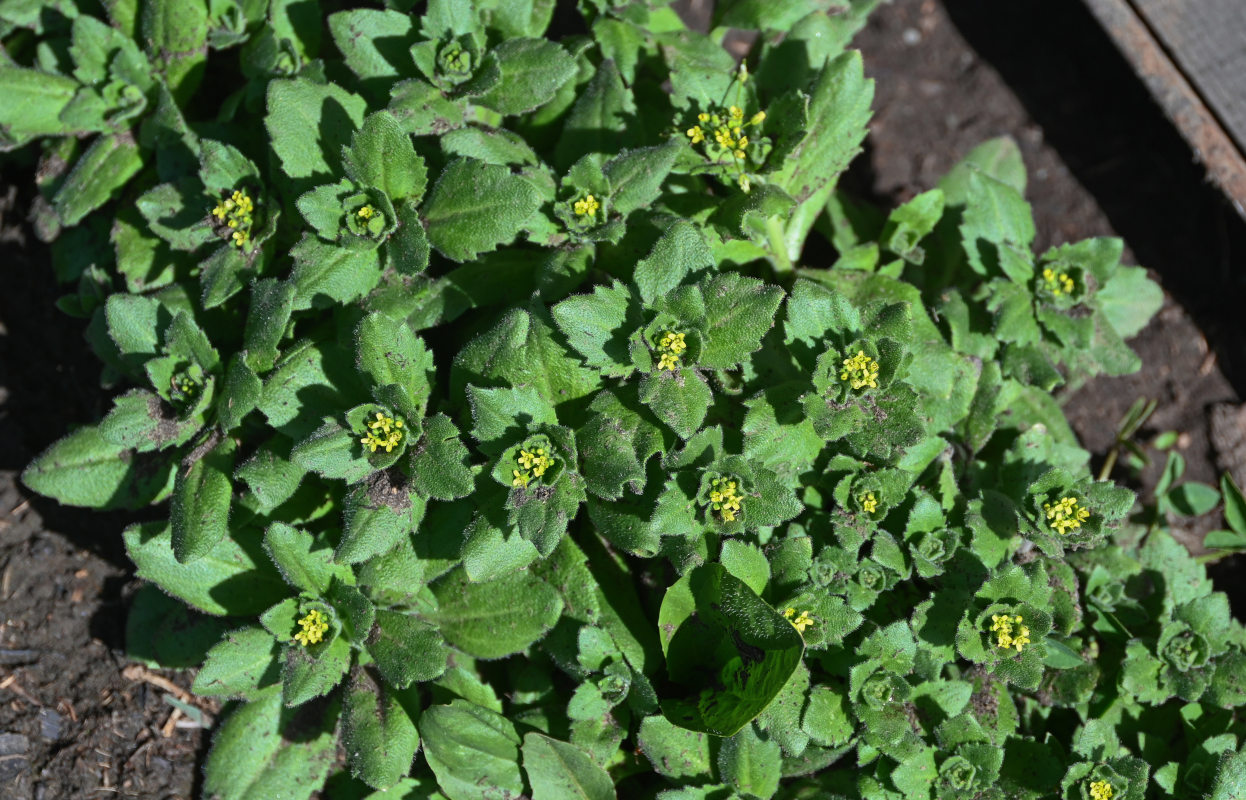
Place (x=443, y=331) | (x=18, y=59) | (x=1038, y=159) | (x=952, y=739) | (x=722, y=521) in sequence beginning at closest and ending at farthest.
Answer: (x=722, y=521) < (x=952, y=739) < (x=443, y=331) < (x=18, y=59) < (x=1038, y=159)

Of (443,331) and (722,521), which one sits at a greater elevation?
(722,521)

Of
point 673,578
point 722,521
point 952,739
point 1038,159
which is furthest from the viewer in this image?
point 1038,159

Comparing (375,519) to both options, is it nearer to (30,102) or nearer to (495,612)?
(495,612)

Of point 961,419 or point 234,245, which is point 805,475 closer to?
point 961,419

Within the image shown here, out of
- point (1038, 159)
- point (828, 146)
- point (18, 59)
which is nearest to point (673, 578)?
point (828, 146)

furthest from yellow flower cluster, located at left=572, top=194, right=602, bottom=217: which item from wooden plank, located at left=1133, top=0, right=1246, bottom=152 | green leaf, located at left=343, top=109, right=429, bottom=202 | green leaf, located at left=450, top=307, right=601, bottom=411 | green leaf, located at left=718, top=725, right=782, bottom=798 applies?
wooden plank, located at left=1133, top=0, right=1246, bottom=152

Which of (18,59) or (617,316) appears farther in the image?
(18,59)

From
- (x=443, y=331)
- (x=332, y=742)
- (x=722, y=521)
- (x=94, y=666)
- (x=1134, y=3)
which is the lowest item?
(x=94, y=666)

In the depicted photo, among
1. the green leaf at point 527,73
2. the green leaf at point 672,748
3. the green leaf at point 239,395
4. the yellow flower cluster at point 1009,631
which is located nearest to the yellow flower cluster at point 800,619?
the green leaf at point 672,748
